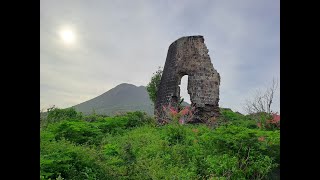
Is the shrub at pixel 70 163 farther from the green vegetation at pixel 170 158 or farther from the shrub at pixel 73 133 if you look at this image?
the shrub at pixel 73 133

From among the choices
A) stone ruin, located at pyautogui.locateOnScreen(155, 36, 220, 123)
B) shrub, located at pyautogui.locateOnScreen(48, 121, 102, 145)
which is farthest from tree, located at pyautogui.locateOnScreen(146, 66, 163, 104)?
shrub, located at pyautogui.locateOnScreen(48, 121, 102, 145)

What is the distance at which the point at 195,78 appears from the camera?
55.3 ft

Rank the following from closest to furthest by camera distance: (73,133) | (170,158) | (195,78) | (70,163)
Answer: (70,163) < (170,158) < (73,133) < (195,78)

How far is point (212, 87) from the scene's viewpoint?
55.2ft

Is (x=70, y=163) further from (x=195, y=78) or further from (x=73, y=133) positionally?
(x=195, y=78)

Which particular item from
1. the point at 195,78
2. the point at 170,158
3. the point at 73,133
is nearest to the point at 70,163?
the point at 170,158

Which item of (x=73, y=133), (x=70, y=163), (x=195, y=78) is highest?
(x=195, y=78)

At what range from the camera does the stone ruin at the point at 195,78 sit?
16.6 meters

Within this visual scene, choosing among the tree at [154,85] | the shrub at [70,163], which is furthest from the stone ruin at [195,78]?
the shrub at [70,163]
